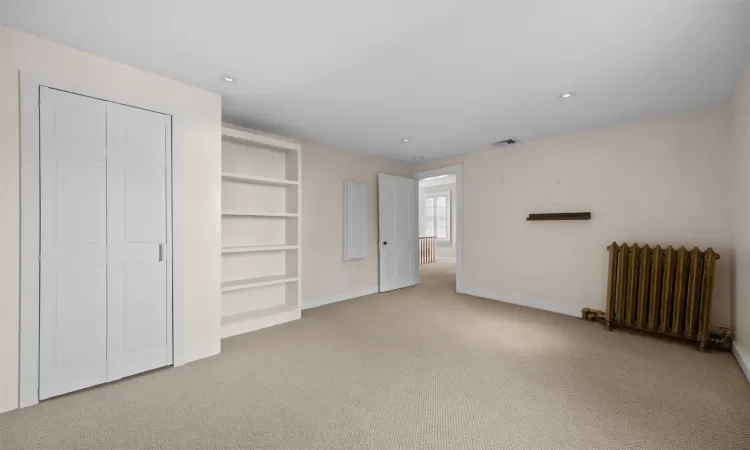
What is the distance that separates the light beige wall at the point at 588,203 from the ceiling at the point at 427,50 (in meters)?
0.44

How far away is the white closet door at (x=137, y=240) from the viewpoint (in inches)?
92.4

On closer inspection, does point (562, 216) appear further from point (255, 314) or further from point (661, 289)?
point (255, 314)

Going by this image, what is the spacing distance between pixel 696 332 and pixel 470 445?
290 cm

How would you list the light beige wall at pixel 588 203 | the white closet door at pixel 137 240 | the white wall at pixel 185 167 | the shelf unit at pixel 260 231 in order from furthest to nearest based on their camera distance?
the shelf unit at pixel 260 231, the light beige wall at pixel 588 203, the white closet door at pixel 137 240, the white wall at pixel 185 167

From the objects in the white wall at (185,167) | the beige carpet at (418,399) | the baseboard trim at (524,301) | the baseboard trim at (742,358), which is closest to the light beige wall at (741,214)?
the baseboard trim at (742,358)

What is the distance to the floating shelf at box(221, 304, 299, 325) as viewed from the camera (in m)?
3.45

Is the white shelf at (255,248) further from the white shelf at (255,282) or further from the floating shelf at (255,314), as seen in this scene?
the floating shelf at (255,314)

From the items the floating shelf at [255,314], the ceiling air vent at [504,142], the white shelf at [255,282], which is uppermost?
the ceiling air vent at [504,142]

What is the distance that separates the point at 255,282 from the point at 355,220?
1938mm

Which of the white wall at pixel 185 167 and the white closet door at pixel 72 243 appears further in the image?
the white closet door at pixel 72 243

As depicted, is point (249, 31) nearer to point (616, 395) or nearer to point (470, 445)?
point (470, 445)

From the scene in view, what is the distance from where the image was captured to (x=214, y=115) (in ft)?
9.42

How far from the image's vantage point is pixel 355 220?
5.06 metres

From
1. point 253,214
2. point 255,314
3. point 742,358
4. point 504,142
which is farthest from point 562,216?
point 255,314
